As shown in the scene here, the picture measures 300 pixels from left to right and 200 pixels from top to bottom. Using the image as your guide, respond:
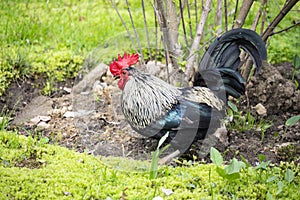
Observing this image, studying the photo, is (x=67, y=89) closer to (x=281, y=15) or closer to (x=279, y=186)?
(x=281, y=15)

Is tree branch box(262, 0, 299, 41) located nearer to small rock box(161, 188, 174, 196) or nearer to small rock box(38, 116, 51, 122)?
small rock box(161, 188, 174, 196)

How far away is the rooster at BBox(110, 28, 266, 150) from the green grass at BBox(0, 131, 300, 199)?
0.36 m

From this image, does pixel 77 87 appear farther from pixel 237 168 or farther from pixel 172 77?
pixel 237 168

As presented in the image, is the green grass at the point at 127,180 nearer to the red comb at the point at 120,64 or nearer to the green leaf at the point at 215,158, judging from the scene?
the green leaf at the point at 215,158

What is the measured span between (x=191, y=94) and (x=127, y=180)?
41.4 inches

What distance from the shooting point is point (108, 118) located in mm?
5484

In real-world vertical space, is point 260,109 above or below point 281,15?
below

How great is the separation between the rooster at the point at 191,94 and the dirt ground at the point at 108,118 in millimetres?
291

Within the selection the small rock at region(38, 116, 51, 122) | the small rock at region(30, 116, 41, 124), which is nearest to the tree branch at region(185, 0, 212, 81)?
the small rock at region(38, 116, 51, 122)

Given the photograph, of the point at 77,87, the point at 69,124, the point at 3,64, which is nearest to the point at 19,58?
the point at 3,64

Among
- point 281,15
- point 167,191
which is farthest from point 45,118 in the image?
point 281,15

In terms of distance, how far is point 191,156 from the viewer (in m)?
4.83

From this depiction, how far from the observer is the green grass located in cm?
388

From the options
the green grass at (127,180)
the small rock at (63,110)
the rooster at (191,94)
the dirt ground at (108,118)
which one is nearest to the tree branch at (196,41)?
the rooster at (191,94)
